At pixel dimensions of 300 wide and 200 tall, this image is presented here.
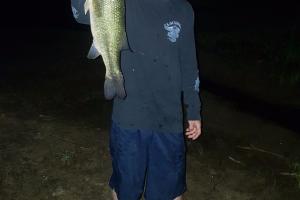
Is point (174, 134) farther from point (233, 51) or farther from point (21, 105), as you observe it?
point (233, 51)

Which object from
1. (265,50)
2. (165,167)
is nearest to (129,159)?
(165,167)

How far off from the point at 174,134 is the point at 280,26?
1190 centimetres

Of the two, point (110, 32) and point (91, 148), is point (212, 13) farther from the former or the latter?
point (110, 32)

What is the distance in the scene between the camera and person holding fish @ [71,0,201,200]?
2781 mm

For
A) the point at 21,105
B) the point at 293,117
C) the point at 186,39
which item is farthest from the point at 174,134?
the point at 293,117

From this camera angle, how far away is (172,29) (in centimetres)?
280

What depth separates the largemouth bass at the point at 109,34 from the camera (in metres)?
2.27

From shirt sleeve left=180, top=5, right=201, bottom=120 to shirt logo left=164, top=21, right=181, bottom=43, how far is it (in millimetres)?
61

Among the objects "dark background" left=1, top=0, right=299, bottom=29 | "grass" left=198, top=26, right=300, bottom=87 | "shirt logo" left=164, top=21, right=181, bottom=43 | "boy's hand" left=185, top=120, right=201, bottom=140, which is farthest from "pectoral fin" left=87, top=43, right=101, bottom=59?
"dark background" left=1, top=0, right=299, bottom=29

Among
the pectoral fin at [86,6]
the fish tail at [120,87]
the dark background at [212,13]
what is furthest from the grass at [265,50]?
the pectoral fin at [86,6]

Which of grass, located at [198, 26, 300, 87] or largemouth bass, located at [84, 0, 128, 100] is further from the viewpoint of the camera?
grass, located at [198, 26, 300, 87]

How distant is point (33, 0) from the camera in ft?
68.4

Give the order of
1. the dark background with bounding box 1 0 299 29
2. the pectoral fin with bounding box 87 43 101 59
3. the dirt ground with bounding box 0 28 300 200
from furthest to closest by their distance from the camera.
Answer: the dark background with bounding box 1 0 299 29, the dirt ground with bounding box 0 28 300 200, the pectoral fin with bounding box 87 43 101 59

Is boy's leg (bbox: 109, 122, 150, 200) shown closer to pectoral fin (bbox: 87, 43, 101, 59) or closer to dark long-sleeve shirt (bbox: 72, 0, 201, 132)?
dark long-sleeve shirt (bbox: 72, 0, 201, 132)
